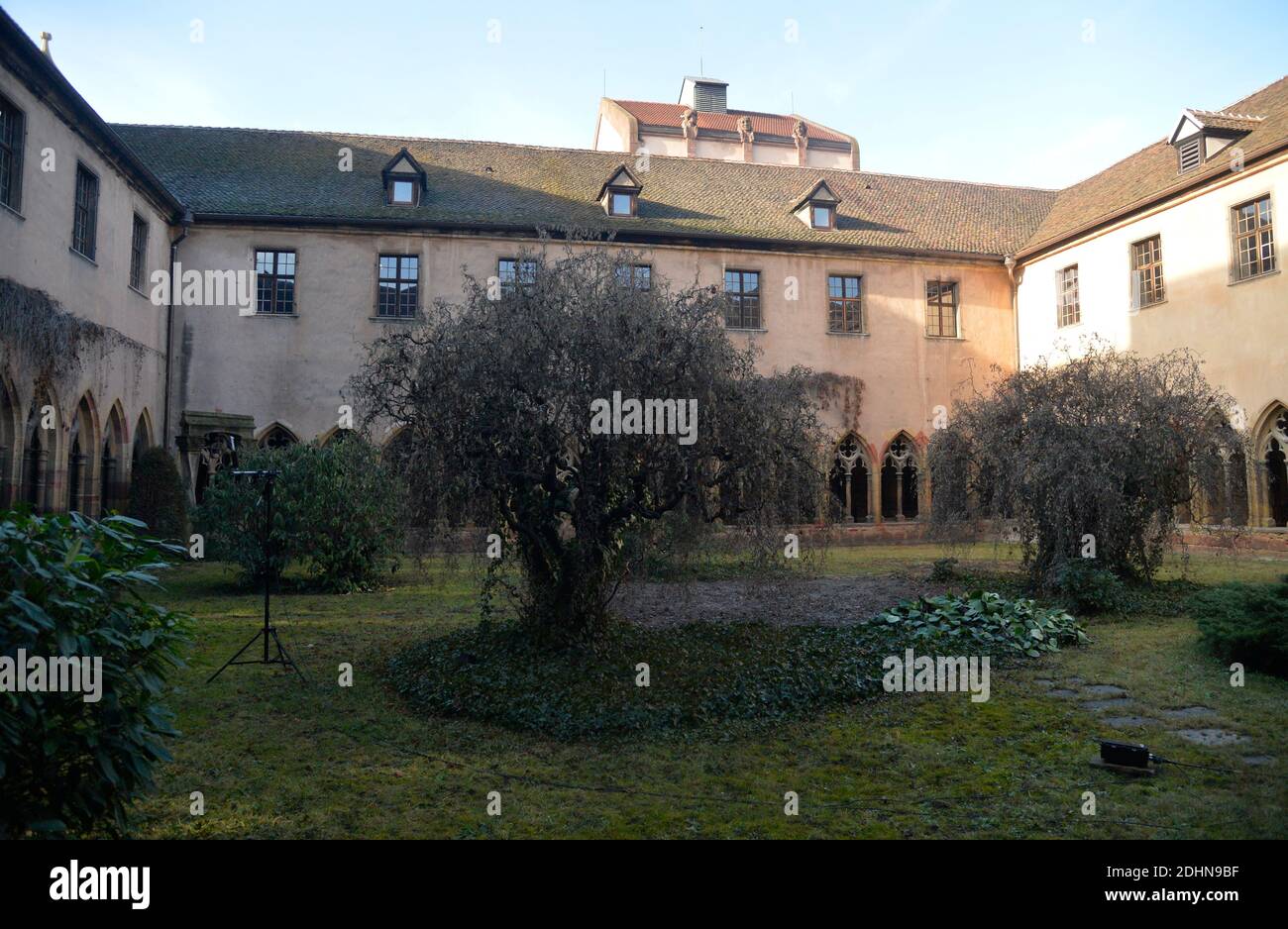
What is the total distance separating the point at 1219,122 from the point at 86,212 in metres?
23.6

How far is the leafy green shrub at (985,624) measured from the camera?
854cm

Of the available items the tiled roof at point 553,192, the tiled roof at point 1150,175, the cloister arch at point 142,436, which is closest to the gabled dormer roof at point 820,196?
the tiled roof at point 553,192

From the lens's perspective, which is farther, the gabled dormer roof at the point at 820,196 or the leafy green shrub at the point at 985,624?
the gabled dormer roof at the point at 820,196

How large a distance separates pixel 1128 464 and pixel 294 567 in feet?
43.6

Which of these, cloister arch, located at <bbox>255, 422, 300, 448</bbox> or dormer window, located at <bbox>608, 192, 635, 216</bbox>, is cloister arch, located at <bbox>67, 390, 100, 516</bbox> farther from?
dormer window, located at <bbox>608, 192, 635, 216</bbox>

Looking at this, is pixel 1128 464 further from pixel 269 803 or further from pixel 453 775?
pixel 269 803

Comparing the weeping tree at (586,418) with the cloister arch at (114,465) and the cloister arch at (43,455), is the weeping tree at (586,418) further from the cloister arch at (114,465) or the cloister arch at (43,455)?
the cloister arch at (114,465)

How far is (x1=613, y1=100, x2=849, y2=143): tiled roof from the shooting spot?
44.2m

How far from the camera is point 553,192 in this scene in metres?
23.7

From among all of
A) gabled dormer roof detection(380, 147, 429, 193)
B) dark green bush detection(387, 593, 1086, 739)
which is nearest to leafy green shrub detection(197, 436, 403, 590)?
dark green bush detection(387, 593, 1086, 739)

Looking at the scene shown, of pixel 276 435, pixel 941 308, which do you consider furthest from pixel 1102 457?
pixel 276 435

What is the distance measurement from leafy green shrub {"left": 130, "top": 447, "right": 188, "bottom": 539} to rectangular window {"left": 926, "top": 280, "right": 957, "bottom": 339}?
1989cm

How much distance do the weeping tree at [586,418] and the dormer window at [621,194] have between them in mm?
16169
